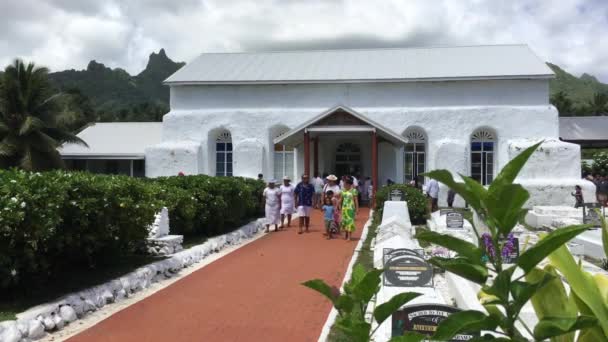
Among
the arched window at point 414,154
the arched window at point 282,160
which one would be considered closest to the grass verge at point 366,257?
the arched window at point 414,154

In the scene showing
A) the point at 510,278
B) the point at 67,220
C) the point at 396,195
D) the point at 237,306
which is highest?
the point at 510,278

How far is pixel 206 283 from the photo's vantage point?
909 cm

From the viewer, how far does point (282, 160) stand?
26594 millimetres

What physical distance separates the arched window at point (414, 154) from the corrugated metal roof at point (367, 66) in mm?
2655

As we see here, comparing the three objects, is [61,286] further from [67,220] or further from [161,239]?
[161,239]

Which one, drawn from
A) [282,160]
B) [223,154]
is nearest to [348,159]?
[282,160]

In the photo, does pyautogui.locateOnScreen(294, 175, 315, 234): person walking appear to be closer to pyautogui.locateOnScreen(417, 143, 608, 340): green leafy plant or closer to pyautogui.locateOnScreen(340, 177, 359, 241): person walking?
pyautogui.locateOnScreen(340, 177, 359, 241): person walking

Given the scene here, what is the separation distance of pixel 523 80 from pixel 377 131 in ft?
26.4

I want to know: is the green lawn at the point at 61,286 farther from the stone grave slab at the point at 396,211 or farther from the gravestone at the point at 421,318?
the stone grave slab at the point at 396,211

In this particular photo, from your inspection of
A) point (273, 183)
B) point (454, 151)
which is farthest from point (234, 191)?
point (454, 151)

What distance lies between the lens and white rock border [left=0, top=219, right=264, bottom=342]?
5953 millimetres

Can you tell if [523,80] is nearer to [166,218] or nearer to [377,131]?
[377,131]

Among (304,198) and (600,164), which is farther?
(600,164)

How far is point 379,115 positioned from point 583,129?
18.1 meters
